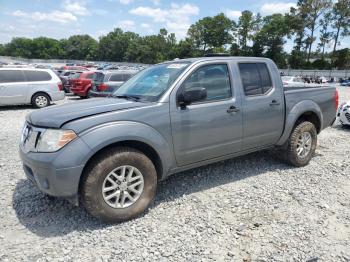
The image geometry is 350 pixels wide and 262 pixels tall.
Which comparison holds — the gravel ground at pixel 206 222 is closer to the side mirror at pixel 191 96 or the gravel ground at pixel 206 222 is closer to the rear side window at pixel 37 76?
the side mirror at pixel 191 96

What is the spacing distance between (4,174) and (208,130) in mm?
3341

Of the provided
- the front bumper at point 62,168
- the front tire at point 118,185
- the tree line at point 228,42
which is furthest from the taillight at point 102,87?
the tree line at point 228,42

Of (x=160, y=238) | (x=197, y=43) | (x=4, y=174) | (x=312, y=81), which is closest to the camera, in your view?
(x=160, y=238)

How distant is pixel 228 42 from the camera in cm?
9562

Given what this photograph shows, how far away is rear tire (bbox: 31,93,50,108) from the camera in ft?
41.2

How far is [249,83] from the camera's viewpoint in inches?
179

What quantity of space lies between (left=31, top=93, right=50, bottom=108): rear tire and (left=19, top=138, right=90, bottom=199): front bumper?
34.2ft

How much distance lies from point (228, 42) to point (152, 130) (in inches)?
3844

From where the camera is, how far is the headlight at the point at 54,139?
10.2 ft

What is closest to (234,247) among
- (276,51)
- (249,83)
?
(249,83)

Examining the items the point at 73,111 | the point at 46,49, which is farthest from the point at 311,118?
the point at 46,49

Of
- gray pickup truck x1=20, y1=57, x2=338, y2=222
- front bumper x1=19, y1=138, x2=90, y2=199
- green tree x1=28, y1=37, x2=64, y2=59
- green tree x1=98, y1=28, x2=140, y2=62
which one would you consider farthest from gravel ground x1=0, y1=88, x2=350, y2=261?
green tree x1=28, y1=37, x2=64, y2=59

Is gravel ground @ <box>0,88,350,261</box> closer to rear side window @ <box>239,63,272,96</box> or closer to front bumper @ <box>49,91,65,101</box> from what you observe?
rear side window @ <box>239,63,272,96</box>

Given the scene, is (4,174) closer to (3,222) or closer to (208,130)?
(3,222)
